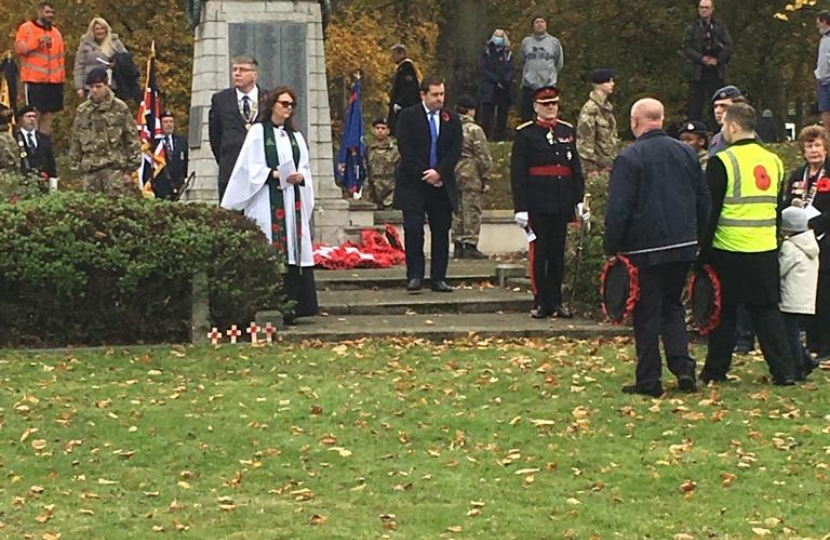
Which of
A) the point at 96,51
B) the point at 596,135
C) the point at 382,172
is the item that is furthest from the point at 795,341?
the point at 96,51

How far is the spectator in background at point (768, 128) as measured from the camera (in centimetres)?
3281

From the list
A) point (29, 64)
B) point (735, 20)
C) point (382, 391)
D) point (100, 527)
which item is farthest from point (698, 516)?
point (735, 20)

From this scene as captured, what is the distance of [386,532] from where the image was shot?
876 cm

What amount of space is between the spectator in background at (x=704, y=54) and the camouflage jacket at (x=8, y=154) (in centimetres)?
1071

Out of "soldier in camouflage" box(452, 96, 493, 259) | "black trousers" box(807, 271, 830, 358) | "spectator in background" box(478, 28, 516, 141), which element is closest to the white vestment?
Answer: "black trousers" box(807, 271, 830, 358)

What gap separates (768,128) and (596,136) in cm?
1470

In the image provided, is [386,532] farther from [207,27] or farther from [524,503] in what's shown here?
[207,27]

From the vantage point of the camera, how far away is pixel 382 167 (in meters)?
24.8

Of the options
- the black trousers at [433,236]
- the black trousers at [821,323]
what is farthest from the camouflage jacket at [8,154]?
the black trousers at [821,323]

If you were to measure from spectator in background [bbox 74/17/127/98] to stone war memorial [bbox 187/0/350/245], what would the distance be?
9.52ft

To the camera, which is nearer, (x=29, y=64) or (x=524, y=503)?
(x=524, y=503)

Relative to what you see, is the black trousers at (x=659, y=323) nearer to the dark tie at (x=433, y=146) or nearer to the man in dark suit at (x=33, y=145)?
the dark tie at (x=433, y=146)

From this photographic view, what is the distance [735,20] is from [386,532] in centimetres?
3025

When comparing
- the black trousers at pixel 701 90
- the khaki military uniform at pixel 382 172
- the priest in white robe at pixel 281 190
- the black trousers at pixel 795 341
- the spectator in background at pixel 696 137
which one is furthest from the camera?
the black trousers at pixel 701 90
